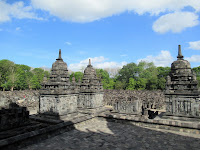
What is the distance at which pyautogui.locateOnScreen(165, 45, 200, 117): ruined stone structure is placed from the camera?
9559mm

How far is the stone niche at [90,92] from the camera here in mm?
13375

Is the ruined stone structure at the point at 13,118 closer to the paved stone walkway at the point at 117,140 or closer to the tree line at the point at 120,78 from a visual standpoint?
the paved stone walkway at the point at 117,140

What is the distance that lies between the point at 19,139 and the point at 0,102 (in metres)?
15.1

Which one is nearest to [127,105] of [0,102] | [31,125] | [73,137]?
[73,137]

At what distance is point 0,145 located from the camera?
5.79m

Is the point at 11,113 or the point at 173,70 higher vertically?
the point at 173,70

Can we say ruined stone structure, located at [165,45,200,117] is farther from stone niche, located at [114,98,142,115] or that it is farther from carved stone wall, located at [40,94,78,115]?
carved stone wall, located at [40,94,78,115]

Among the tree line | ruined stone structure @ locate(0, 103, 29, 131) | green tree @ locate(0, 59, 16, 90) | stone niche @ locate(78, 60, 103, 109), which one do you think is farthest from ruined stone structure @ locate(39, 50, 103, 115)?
green tree @ locate(0, 59, 16, 90)

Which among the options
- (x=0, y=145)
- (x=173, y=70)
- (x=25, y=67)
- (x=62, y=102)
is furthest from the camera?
(x=25, y=67)

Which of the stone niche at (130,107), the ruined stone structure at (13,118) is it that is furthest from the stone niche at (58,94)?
the stone niche at (130,107)

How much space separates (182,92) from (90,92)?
693 cm

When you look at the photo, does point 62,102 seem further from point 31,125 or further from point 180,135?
point 180,135

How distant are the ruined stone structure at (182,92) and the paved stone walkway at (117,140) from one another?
7.47 ft

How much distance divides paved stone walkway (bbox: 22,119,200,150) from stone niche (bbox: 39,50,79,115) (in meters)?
1.99
